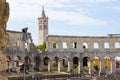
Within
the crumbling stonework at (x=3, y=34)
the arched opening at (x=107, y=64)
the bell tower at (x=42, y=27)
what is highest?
the bell tower at (x=42, y=27)

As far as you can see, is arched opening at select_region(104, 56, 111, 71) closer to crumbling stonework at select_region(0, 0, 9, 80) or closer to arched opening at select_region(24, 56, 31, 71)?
arched opening at select_region(24, 56, 31, 71)

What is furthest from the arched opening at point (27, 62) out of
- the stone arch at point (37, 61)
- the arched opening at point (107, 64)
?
the arched opening at point (107, 64)

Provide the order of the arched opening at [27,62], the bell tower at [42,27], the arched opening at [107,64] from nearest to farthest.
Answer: the arched opening at [27,62] → the arched opening at [107,64] → the bell tower at [42,27]

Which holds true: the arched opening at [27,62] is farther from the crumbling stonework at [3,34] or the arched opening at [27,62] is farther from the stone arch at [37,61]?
the crumbling stonework at [3,34]

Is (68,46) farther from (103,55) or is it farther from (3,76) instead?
(3,76)

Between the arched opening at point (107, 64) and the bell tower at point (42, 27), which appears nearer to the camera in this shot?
the arched opening at point (107, 64)

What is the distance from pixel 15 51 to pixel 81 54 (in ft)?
37.1

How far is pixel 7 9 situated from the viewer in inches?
207

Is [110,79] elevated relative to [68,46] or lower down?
lower down

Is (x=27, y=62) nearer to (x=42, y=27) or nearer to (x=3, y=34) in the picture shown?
(x=3, y=34)

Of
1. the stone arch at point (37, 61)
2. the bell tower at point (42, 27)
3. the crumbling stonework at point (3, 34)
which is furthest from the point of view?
the bell tower at point (42, 27)

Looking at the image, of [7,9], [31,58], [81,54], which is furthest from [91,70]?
[7,9]

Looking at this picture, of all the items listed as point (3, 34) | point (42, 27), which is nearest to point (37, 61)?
point (42, 27)

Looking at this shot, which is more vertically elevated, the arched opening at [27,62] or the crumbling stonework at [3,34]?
the crumbling stonework at [3,34]
